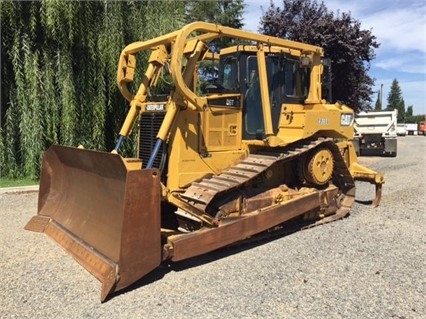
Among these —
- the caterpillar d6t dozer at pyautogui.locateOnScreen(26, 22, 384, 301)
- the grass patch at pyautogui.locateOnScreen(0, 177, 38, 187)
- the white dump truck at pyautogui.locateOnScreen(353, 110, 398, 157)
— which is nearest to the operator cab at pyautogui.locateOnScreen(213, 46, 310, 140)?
the caterpillar d6t dozer at pyautogui.locateOnScreen(26, 22, 384, 301)

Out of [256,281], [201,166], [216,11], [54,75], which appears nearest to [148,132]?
[201,166]

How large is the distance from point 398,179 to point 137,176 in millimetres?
9094

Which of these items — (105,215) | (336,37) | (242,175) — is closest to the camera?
(105,215)

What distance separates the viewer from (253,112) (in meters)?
5.88

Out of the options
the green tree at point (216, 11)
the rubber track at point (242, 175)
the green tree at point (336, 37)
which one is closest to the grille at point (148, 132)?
the rubber track at point (242, 175)

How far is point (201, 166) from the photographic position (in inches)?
210

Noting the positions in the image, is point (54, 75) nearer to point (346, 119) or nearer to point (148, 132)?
point (148, 132)

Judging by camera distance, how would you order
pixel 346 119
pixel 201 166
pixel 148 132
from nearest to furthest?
pixel 201 166 < pixel 148 132 < pixel 346 119

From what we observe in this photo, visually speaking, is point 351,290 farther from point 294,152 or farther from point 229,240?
point 294,152

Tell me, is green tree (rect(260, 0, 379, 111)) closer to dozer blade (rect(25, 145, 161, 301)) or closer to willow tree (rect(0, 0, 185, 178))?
willow tree (rect(0, 0, 185, 178))

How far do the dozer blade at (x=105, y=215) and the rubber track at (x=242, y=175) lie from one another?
31.0 inches

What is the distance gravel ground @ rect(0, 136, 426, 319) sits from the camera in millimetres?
3621

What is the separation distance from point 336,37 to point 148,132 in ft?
35.0

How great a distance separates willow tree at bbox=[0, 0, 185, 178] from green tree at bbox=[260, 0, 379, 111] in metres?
6.96
